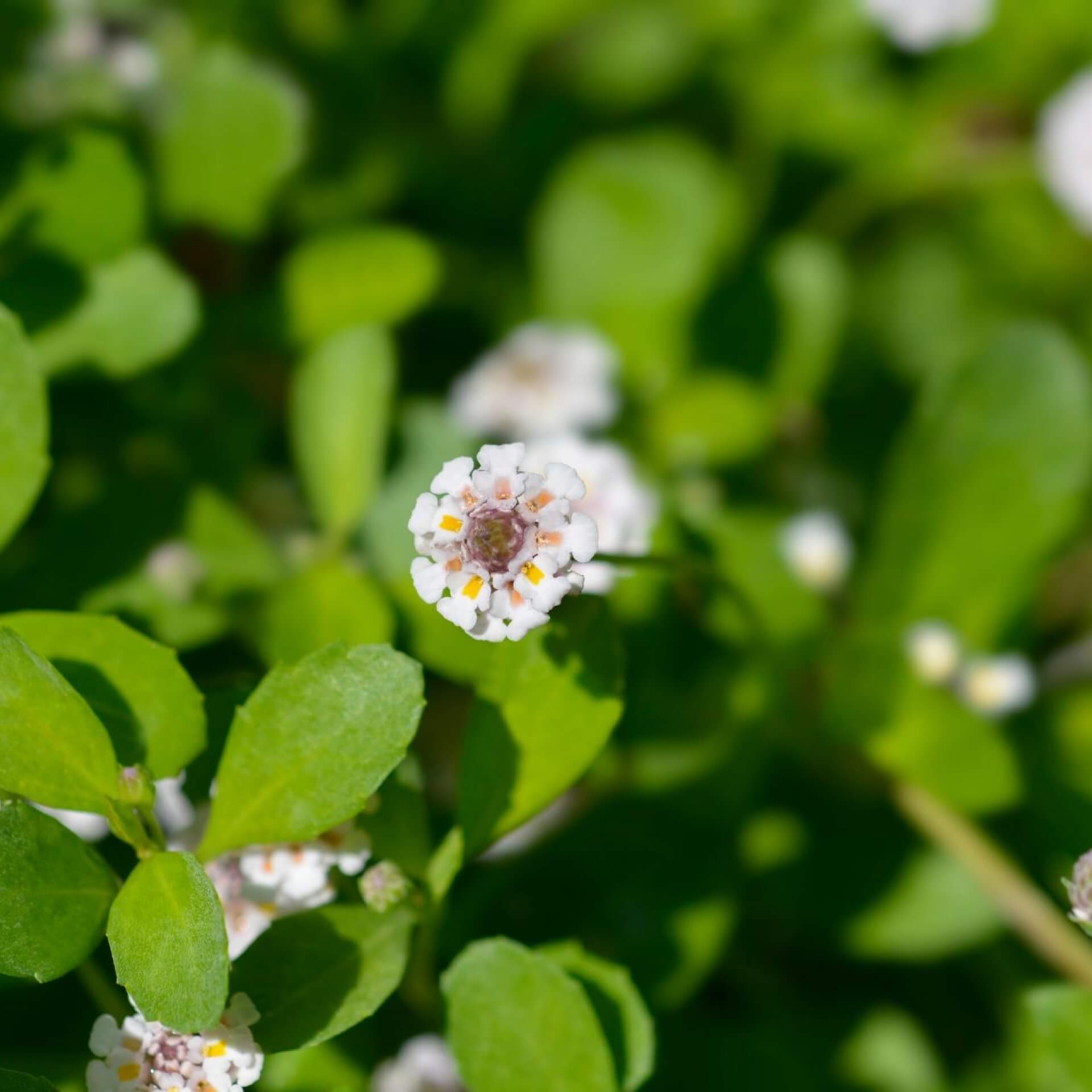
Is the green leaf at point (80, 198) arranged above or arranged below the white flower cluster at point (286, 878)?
above

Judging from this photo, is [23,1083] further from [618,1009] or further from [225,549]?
[225,549]

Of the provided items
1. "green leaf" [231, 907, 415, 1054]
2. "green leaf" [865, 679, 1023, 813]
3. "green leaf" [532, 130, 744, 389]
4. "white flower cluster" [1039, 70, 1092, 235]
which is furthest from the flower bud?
"white flower cluster" [1039, 70, 1092, 235]

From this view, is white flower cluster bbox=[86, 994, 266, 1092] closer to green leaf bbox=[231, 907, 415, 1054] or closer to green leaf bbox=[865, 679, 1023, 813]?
green leaf bbox=[231, 907, 415, 1054]

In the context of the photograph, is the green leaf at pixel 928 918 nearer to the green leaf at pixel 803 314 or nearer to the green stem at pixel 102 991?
the green leaf at pixel 803 314

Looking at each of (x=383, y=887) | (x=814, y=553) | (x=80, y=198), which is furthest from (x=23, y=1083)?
(x=814, y=553)

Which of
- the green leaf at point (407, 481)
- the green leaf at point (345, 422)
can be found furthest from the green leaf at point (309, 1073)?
the green leaf at point (345, 422)
